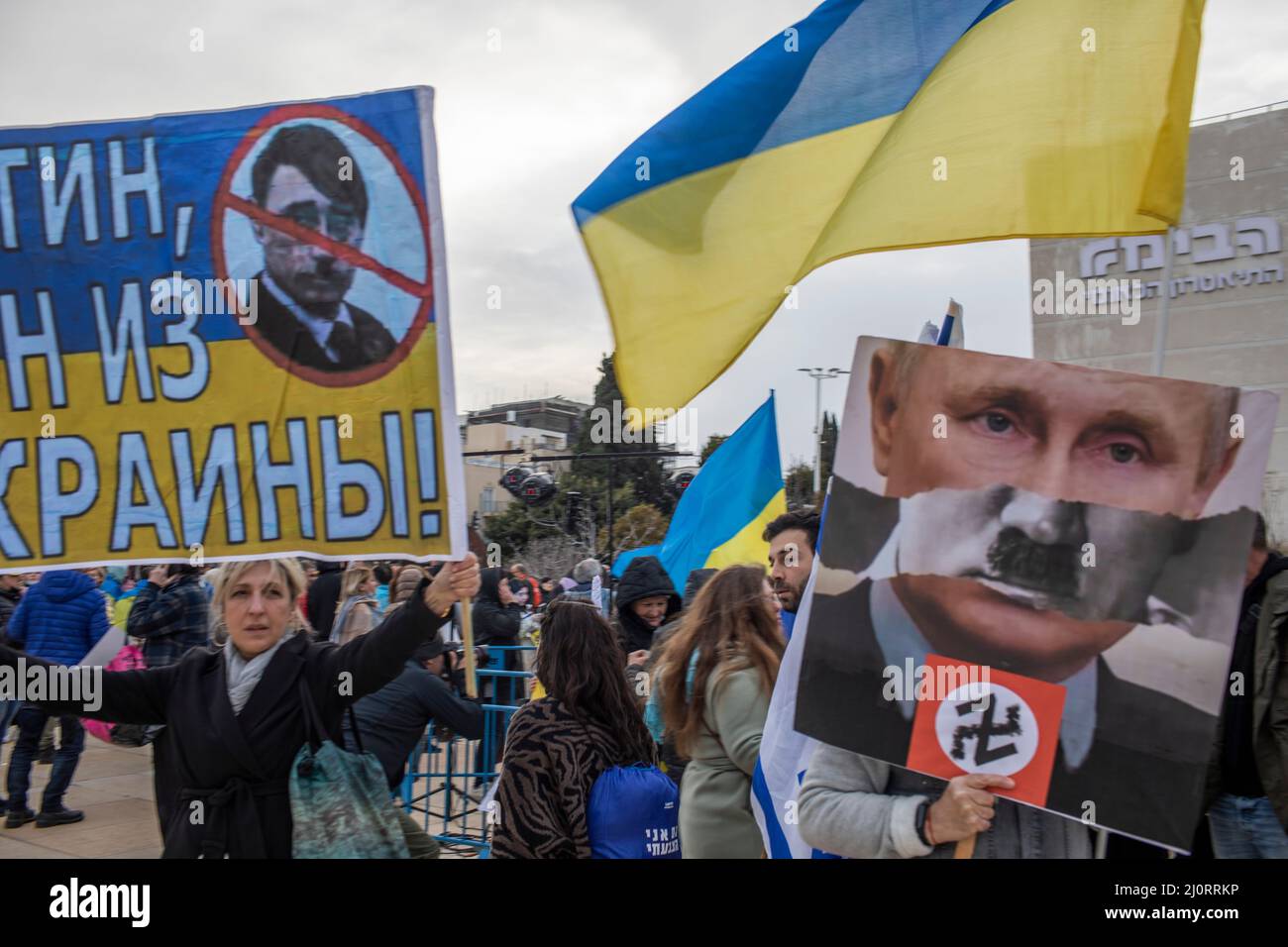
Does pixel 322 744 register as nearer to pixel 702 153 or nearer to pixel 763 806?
pixel 763 806

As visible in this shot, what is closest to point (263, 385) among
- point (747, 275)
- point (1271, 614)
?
point (747, 275)

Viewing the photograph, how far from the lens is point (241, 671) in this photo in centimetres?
324

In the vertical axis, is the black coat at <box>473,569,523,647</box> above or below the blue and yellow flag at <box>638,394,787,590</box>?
below

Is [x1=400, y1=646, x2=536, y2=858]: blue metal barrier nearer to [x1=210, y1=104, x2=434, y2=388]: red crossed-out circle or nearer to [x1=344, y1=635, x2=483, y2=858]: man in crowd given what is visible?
[x1=344, y1=635, x2=483, y2=858]: man in crowd

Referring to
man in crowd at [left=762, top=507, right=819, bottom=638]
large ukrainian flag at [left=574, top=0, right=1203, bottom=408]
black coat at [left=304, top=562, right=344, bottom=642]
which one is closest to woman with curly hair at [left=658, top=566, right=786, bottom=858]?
man in crowd at [left=762, top=507, right=819, bottom=638]

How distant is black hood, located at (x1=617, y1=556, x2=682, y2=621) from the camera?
5.32 meters

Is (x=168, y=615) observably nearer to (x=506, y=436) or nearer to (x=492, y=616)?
(x=492, y=616)

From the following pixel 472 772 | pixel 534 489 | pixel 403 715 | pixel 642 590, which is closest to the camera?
pixel 403 715

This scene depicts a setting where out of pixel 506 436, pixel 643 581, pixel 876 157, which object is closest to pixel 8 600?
pixel 643 581

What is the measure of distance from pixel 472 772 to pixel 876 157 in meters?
4.90

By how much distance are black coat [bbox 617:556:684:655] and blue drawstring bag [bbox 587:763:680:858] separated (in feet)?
5.88

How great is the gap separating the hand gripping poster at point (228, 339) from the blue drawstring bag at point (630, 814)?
0.89 m

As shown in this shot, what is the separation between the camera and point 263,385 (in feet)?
11.3

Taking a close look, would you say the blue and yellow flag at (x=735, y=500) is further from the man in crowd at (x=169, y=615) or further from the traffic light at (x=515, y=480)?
the traffic light at (x=515, y=480)
